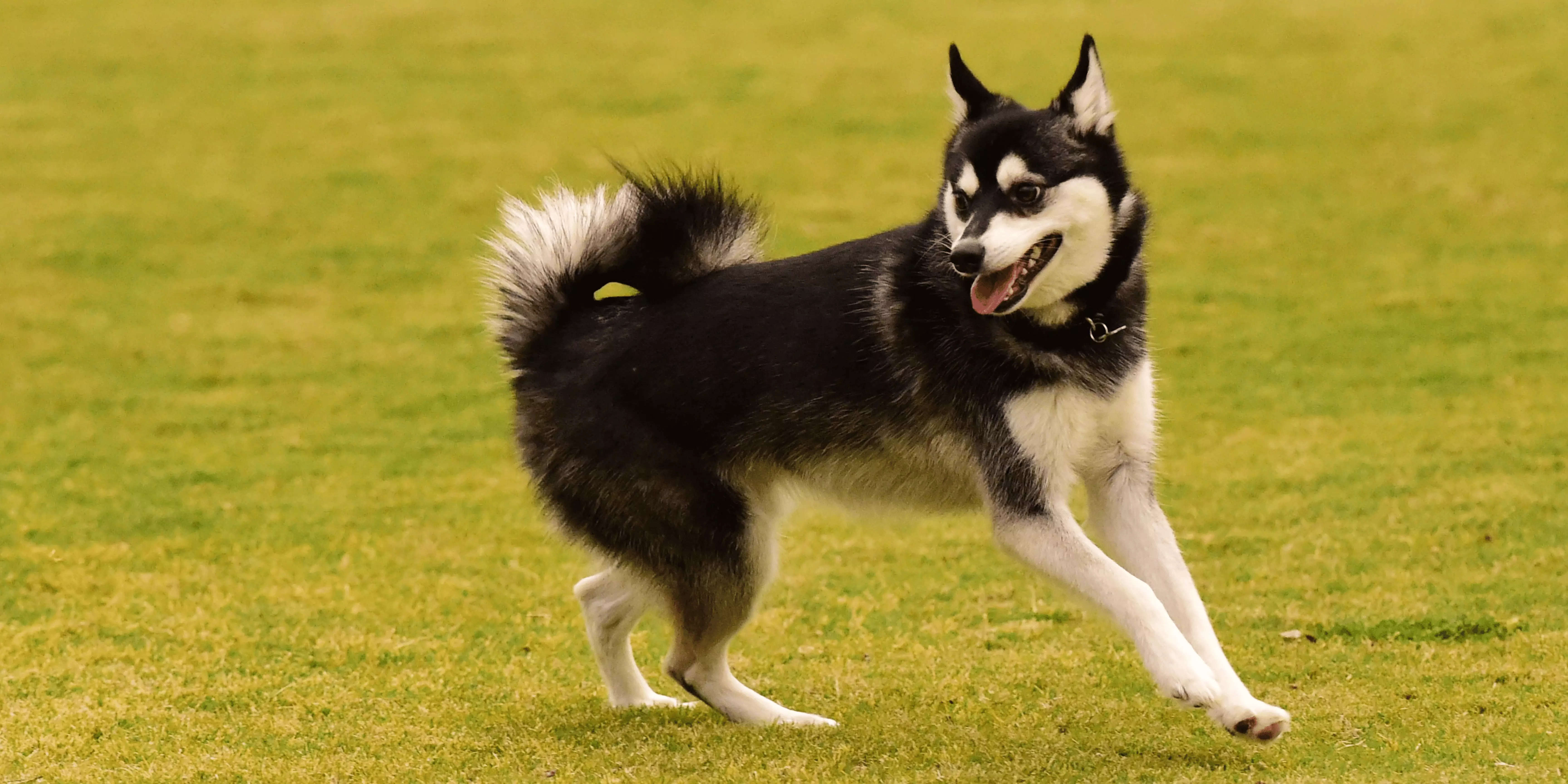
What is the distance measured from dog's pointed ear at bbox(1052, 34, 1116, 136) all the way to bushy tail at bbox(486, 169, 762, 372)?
4.16 ft

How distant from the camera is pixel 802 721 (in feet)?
18.1

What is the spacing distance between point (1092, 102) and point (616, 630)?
2.26 meters

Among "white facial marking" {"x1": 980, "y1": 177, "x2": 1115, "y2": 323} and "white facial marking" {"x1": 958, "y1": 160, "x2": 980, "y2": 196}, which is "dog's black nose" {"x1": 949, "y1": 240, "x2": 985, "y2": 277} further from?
"white facial marking" {"x1": 958, "y1": 160, "x2": 980, "y2": 196}

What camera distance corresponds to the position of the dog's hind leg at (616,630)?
5.69 metres

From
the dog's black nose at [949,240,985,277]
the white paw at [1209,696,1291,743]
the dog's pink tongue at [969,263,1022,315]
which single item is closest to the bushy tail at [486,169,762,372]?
the dog's pink tongue at [969,263,1022,315]

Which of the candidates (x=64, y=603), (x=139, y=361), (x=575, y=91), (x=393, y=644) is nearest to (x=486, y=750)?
(x=393, y=644)

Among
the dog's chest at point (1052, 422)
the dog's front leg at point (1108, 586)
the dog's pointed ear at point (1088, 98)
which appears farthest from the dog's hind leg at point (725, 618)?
the dog's pointed ear at point (1088, 98)

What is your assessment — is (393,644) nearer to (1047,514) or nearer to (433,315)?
(1047,514)

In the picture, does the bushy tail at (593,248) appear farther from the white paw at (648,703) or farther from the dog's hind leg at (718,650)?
the white paw at (648,703)

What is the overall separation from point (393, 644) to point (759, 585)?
1886 mm

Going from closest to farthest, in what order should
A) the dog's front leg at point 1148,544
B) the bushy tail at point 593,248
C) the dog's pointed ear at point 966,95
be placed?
the dog's front leg at point 1148,544
the dog's pointed ear at point 966,95
the bushy tail at point 593,248

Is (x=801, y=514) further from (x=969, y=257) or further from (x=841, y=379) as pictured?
(x=969, y=257)

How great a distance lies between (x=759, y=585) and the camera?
548 centimetres

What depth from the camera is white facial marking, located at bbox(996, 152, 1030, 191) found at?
4969 mm
